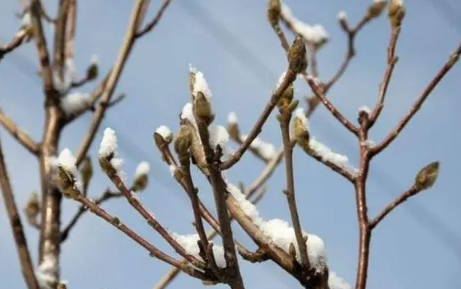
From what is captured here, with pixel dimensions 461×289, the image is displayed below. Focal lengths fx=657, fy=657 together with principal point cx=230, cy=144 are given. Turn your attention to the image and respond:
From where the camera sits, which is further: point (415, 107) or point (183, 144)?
point (415, 107)

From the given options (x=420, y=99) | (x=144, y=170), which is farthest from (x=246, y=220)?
(x=144, y=170)

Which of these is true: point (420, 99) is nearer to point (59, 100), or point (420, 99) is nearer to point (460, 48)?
point (460, 48)

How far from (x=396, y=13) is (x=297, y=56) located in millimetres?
577

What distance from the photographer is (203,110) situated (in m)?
0.63

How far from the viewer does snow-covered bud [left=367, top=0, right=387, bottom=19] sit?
2125 millimetres

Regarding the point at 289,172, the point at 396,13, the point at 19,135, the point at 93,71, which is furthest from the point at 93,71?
the point at 289,172

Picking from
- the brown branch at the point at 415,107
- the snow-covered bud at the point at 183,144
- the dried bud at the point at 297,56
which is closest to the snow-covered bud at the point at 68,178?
the snow-covered bud at the point at 183,144

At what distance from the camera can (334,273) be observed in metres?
0.93

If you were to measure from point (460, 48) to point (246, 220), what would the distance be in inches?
18.3

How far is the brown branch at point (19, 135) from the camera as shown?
5.20 feet

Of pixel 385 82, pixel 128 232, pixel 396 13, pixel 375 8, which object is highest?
pixel 375 8

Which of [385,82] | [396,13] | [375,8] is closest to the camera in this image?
[385,82]

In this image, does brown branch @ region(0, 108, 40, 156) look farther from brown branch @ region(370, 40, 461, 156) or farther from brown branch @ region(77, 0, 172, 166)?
brown branch @ region(370, 40, 461, 156)

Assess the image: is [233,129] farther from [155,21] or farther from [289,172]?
[289,172]
